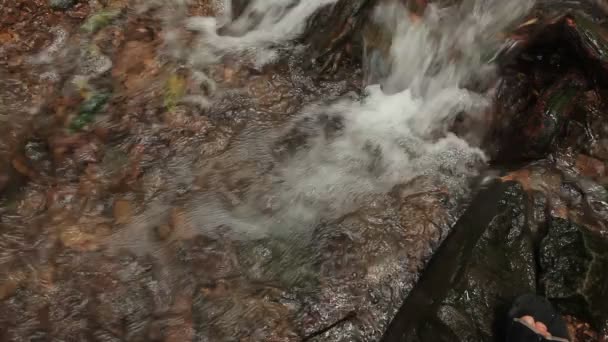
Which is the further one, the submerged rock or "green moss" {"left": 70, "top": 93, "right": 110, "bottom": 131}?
"green moss" {"left": 70, "top": 93, "right": 110, "bottom": 131}

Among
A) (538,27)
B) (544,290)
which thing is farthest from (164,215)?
(538,27)

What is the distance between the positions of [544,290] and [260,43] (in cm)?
366

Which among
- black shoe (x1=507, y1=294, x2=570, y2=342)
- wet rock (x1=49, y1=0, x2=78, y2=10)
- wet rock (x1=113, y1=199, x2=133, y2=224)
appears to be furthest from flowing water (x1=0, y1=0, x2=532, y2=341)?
black shoe (x1=507, y1=294, x2=570, y2=342)

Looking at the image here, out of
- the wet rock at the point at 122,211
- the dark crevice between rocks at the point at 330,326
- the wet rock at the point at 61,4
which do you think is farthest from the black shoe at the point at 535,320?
the wet rock at the point at 61,4

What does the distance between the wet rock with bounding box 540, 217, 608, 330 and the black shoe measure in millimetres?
168

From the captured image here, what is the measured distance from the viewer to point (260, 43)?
204 inches

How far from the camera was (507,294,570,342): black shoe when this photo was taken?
2966 millimetres

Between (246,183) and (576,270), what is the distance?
263 centimetres

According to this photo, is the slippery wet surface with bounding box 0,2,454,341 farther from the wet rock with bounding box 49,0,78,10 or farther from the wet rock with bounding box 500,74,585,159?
the wet rock with bounding box 500,74,585,159

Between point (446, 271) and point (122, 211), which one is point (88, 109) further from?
point (446, 271)

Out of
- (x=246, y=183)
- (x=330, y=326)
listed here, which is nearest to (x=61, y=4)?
(x=246, y=183)

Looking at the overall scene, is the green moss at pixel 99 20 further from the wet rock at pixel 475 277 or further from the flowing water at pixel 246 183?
the wet rock at pixel 475 277

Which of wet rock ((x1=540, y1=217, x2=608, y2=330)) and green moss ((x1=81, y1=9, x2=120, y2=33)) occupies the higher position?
green moss ((x1=81, y1=9, x2=120, y2=33))

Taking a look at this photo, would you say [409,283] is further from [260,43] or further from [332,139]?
[260,43]
